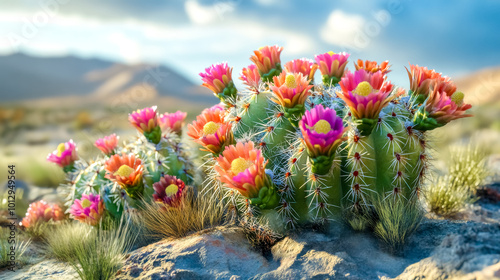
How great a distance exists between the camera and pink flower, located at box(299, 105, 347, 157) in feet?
9.41

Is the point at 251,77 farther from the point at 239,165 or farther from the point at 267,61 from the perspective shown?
the point at 239,165

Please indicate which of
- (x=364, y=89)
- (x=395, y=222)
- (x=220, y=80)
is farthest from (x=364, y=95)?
(x=220, y=80)

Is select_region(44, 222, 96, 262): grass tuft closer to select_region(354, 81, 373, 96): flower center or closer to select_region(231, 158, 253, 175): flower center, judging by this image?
select_region(231, 158, 253, 175): flower center

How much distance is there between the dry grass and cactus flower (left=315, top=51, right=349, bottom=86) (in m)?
1.79

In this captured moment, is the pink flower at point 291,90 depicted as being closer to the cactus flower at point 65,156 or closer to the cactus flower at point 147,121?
the cactus flower at point 147,121

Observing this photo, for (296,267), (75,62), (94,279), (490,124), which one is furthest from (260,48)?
(75,62)

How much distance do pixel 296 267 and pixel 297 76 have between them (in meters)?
1.58

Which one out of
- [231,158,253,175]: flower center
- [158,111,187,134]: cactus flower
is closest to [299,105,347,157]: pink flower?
[231,158,253,175]: flower center

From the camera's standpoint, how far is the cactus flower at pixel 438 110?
126 inches

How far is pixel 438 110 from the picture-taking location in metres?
3.22

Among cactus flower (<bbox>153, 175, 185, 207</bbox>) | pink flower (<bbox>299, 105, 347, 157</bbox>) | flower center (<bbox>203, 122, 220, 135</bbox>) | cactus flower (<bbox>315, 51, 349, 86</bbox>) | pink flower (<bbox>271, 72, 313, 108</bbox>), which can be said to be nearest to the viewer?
pink flower (<bbox>299, 105, 347, 157</bbox>)

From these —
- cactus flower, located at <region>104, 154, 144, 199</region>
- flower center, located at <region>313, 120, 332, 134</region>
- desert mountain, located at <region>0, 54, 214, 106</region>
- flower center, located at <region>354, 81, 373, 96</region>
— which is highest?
desert mountain, located at <region>0, 54, 214, 106</region>

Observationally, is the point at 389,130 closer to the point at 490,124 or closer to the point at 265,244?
the point at 265,244

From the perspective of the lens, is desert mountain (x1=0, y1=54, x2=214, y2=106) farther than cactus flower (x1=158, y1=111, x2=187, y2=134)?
Yes
